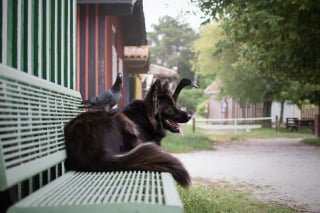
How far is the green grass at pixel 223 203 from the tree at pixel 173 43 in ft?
161

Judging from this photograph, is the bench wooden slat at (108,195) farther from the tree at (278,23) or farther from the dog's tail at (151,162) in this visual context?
the tree at (278,23)

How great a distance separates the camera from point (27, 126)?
186 centimetres

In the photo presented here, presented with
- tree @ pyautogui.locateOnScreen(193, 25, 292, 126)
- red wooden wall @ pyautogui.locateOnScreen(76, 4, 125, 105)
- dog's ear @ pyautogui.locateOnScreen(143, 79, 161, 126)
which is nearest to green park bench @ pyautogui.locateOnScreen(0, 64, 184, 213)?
dog's ear @ pyautogui.locateOnScreen(143, 79, 161, 126)

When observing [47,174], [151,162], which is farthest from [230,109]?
[151,162]

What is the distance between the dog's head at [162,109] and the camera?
11.3ft

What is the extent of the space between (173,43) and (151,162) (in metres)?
55.4

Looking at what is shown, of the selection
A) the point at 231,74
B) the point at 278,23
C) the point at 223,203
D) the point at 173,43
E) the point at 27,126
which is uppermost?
the point at 173,43

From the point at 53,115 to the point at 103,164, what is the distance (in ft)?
1.67

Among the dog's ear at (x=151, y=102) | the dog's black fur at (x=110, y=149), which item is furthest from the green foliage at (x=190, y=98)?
the dog's black fur at (x=110, y=149)

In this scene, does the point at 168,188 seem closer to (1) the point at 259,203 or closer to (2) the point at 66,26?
(2) the point at 66,26

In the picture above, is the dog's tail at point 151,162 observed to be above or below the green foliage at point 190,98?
below

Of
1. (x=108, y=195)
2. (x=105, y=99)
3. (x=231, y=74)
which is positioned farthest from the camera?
(x=231, y=74)

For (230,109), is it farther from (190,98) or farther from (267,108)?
(190,98)

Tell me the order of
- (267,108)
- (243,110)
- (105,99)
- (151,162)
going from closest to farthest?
(151,162), (105,99), (267,108), (243,110)
